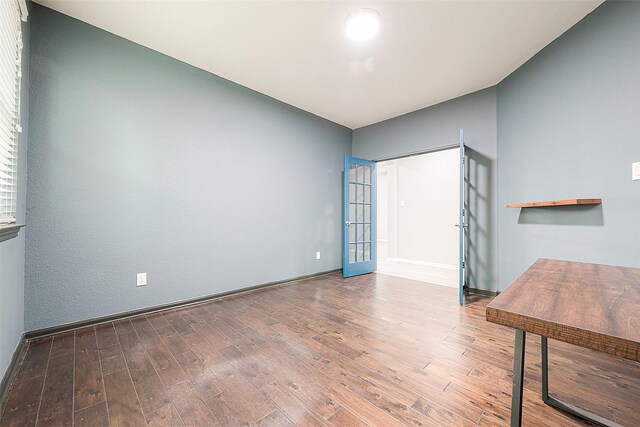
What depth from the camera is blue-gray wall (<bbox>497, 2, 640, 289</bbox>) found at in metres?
1.80

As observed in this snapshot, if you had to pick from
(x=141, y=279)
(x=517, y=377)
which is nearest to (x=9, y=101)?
(x=141, y=279)

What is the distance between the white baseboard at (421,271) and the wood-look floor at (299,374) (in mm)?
1498

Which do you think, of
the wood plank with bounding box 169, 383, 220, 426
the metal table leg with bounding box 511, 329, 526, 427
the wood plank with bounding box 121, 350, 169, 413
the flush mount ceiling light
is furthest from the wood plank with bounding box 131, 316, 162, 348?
the flush mount ceiling light

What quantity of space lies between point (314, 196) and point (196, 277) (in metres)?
2.02

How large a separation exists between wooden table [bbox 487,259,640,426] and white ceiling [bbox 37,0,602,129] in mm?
2042

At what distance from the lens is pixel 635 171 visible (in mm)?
1741

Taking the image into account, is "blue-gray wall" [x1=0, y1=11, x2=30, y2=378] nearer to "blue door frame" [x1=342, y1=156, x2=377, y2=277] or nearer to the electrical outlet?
the electrical outlet

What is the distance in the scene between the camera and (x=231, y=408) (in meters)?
1.30

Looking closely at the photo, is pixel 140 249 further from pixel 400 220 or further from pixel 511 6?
pixel 400 220

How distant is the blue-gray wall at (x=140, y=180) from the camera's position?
6.56ft

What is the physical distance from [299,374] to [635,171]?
105 inches

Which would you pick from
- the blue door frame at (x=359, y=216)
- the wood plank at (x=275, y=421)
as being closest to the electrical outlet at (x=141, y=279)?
the wood plank at (x=275, y=421)

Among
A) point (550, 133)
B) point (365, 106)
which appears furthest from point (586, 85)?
point (365, 106)

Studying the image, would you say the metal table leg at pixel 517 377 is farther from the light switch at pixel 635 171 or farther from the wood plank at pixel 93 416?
the light switch at pixel 635 171
